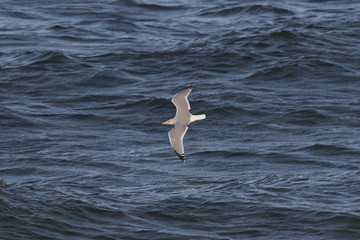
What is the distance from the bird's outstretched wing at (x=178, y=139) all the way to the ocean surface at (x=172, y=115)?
1281 millimetres

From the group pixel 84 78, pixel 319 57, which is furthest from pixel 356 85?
pixel 84 78

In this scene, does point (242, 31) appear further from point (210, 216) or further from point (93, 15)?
point (210, 216)

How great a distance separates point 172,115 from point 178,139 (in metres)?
6.05

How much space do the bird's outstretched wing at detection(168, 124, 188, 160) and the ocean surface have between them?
1.28m

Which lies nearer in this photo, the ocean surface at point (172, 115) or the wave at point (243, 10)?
the ocean surface at point (172, 115)

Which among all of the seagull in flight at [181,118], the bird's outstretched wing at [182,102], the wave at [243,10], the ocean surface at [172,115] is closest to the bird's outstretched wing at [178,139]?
the seagull in flight at [181,118]

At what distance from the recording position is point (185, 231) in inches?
577

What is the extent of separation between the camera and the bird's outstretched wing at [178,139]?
47.5 feet

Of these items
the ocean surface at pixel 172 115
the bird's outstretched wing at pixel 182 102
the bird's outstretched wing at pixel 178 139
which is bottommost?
the ocean surface at pixel 172 115

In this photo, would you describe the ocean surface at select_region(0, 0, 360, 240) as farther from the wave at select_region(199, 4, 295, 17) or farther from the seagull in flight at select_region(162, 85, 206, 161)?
the seagull in flight at select_region(162, 85, 206, 161)

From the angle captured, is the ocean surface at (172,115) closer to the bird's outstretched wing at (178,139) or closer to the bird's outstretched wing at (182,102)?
the bird's outstretched wing at (178,139)

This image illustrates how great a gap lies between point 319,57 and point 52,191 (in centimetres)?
1047

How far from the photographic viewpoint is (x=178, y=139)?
1468 centimetres

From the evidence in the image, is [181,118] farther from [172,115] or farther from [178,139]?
[172,115]
